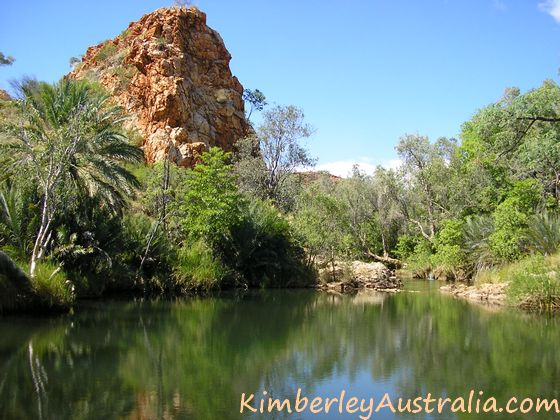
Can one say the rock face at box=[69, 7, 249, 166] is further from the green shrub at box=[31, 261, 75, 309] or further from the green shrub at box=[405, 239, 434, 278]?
the green shrub at box=[31, 261, 75, 309]

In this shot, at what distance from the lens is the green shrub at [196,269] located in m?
24.8

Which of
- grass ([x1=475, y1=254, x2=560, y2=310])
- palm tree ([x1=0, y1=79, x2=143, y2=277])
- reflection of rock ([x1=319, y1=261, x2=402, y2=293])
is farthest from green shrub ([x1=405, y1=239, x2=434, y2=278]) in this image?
palm tree ([x1=0, y1=79, x2=143, y2=277])

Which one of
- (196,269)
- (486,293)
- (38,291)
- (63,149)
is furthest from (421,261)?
(38,291)

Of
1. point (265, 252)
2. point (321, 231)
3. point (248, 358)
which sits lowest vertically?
point (248, 358)

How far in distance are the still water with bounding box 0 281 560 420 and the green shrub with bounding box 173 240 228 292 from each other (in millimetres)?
4828

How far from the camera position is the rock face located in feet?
143

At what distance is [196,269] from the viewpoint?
25.0 m

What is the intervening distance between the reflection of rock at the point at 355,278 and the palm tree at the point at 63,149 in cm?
1240

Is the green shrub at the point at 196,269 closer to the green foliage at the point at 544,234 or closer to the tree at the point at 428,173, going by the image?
the green foliage at the point at 544,234

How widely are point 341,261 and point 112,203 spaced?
1461cm

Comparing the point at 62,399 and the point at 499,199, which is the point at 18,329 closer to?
the point at 62,399

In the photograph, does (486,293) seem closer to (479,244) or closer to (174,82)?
(479,244)

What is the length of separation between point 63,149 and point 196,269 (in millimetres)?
9178

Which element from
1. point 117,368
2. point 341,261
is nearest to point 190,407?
point 117,368
